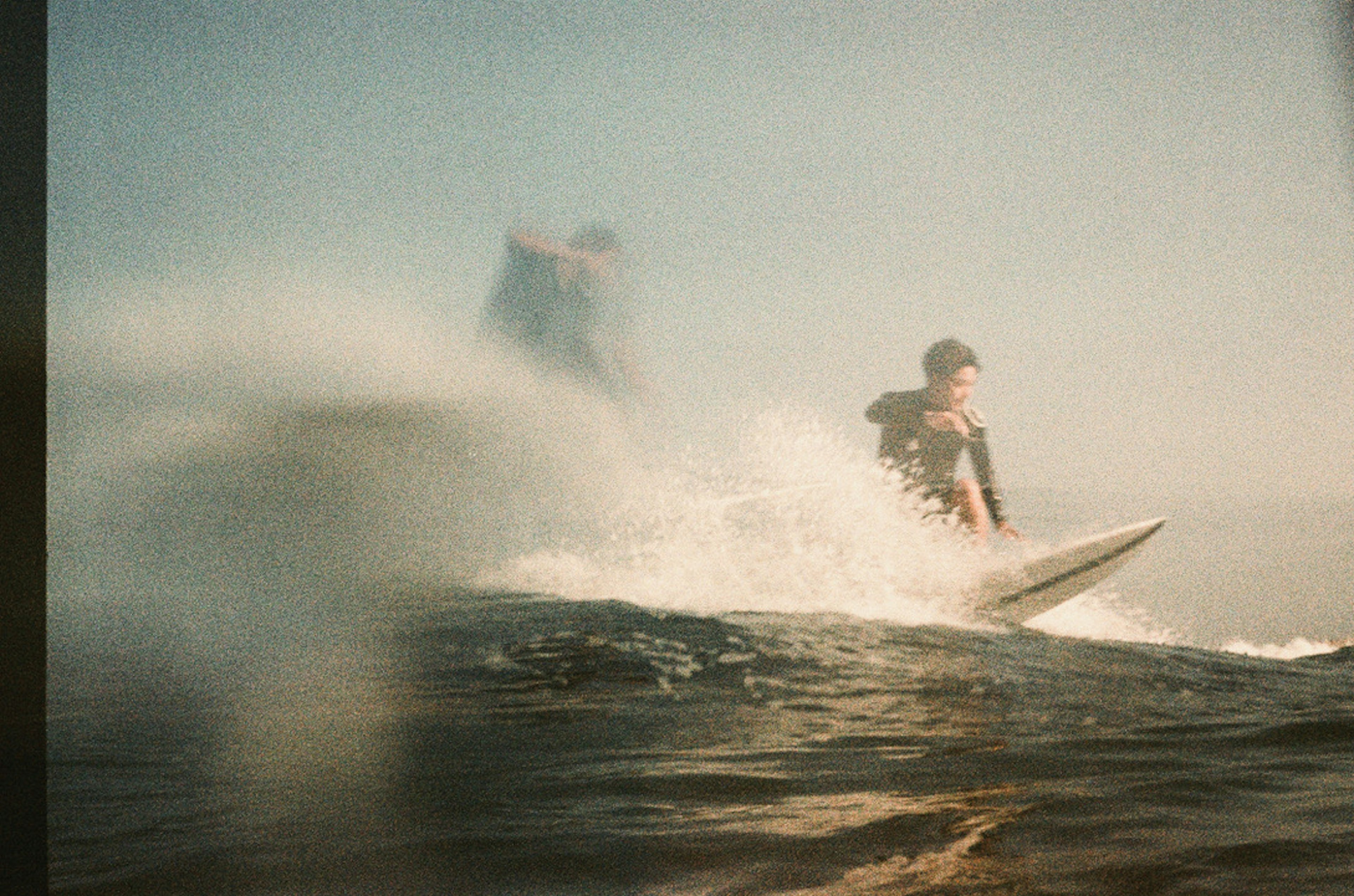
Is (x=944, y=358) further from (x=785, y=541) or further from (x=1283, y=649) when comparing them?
(x=1283, y=649)

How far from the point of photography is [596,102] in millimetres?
1930

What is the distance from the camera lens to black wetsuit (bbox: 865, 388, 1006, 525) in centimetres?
195

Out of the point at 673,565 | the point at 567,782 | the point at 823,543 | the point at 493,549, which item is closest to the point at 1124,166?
the point at 823,543

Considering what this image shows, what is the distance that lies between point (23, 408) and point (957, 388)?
1.77 metres

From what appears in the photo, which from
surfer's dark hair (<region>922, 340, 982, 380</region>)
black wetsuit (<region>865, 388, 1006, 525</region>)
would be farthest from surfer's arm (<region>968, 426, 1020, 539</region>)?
surfer's dark hair (<region>922, 340, 982, 380</region>)

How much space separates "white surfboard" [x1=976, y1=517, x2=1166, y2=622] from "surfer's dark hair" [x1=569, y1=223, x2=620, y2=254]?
A: 3.37 feet

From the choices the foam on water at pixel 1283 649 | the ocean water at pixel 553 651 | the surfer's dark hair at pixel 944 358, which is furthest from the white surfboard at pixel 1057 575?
the surfer's dark hair at pixel 944 358

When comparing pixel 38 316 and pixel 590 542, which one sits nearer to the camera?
pixel 38 316

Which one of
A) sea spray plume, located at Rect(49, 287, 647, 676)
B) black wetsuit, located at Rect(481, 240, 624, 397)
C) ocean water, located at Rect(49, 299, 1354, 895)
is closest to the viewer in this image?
ocean water, located at Rect(49, 299, 1354, 895)

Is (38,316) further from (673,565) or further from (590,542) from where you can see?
(673,565)

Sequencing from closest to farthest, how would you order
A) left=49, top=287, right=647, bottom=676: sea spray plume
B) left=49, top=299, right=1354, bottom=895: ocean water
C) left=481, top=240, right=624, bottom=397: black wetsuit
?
left=49, top=299, right=1354, bottom=895: ocean water
left=49, top=287, right=647, bottom=676: sea spray plume
left=481, top=240, right=624, bottom=397: black wetsuit

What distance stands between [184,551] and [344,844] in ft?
2.22

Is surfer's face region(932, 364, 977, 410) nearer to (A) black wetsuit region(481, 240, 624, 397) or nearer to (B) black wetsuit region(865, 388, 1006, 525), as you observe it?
(B) black wetsuit region(865, 388, 1006, 525)

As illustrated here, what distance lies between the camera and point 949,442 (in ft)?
6.46
